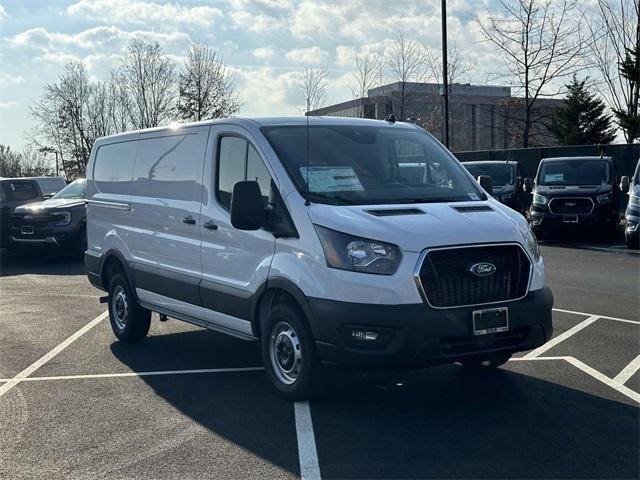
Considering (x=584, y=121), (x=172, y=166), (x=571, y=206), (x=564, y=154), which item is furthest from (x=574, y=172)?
(x=584, y=121)

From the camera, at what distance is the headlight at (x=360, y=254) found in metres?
5.28

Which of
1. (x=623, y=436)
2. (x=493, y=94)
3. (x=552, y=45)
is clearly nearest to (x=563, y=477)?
(x=623, y=436)

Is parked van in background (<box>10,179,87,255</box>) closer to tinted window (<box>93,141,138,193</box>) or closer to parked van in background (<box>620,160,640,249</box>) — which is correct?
tinted window (<box>93,141,138,193</box>)

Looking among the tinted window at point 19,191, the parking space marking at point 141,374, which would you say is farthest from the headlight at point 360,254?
the tinted window at point 19,191

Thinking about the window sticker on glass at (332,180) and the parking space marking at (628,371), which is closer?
the window sticker on glass at (332,180)

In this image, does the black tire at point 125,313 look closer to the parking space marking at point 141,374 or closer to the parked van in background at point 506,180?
the parking space marking at point 141,374

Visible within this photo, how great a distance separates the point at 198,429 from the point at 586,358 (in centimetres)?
362

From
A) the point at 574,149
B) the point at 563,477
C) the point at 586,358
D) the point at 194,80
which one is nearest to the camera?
the point at 563,477

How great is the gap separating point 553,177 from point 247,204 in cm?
1455

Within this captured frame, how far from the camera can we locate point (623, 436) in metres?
5.04

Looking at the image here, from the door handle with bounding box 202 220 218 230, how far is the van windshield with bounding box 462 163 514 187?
51.8 ft

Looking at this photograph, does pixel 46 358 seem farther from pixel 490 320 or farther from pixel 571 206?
pixel 571 206

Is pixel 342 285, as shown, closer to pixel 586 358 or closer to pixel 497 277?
pixel 497 277

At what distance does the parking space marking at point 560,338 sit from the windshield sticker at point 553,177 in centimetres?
1033
